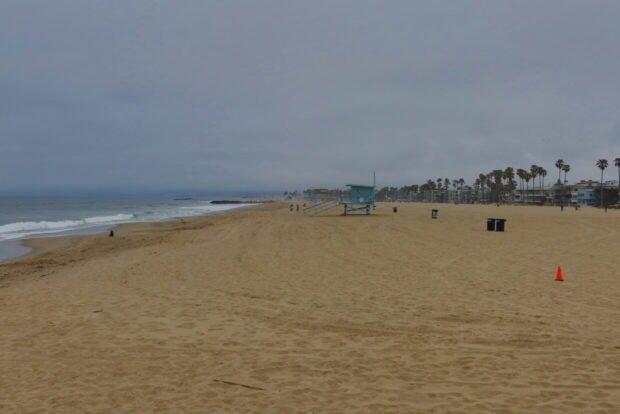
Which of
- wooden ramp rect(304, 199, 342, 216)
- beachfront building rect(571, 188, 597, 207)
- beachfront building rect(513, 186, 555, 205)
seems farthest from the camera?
beachfront building rect(513, 186, 555, 205)

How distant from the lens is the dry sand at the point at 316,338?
430 cm

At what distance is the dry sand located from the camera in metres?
4.30

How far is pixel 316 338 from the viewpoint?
6.12 metres

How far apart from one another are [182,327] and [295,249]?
30.4 ft

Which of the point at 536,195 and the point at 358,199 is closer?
the point at 358,199

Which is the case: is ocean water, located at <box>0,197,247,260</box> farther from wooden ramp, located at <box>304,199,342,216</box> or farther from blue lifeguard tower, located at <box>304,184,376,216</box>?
blue lifeguard tower, located at <box>304,184,376,216</box>

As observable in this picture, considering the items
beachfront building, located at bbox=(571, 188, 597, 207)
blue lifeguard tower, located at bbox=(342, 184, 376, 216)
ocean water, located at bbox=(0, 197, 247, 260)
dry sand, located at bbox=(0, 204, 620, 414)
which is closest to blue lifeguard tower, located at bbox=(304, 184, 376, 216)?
blue lifeguard tower, located at bbox=(342, 184, 376, 216)

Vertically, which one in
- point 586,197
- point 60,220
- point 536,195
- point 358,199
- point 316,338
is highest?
point 536,195

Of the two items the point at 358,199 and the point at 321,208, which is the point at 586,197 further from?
the point at 321,208

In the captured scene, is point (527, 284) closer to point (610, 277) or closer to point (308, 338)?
point (610, 277)

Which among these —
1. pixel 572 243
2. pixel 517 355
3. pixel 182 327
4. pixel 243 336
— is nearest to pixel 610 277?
pixel 517 355

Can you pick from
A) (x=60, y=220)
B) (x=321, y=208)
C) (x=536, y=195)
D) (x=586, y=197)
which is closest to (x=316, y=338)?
(x=321, y=208)

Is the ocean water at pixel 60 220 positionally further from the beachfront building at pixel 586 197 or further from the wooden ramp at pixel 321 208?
the beachfront building at pixel 586 197

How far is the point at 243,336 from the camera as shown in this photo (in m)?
6.29
